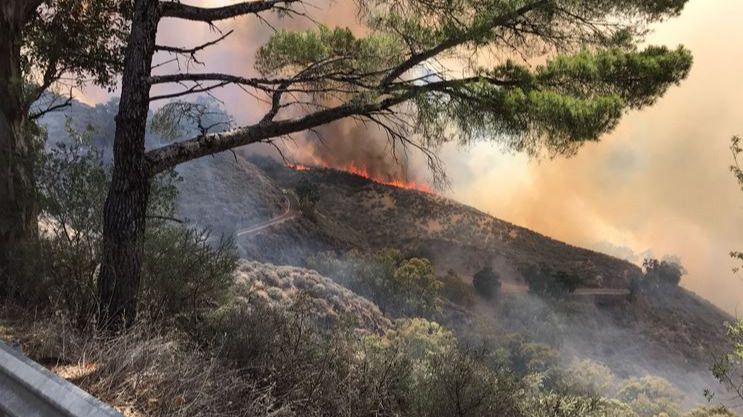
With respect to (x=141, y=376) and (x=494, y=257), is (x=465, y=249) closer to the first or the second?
(x=494, y=257)

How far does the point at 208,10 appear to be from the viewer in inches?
→ 298

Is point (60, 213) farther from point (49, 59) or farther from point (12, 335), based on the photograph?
point (49, 59)

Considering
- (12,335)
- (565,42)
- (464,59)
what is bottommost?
(12,335)

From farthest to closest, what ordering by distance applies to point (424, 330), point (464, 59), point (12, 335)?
1. point (424, 330)
2. point (464, 59)
3. point (12, 335)

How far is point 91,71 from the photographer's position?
424 inches

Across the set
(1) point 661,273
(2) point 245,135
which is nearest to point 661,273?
(1) point 661,273

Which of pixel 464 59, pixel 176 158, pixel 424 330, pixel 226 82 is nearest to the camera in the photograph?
pixel 176 158

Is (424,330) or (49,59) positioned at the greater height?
(49,59)

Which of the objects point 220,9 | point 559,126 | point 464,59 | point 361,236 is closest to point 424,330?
point 464,59

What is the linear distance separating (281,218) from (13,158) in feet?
102

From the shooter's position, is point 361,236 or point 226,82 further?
point 361,236

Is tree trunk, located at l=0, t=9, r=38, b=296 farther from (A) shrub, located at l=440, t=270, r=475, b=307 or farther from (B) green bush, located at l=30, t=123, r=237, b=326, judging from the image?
(A) shrub, located at l=440, t=270, r=475, b=307

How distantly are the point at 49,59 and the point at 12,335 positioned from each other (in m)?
7.09

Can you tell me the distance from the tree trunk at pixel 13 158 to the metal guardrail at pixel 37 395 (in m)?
5.42
